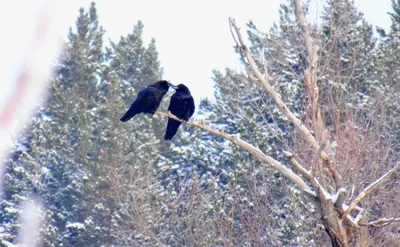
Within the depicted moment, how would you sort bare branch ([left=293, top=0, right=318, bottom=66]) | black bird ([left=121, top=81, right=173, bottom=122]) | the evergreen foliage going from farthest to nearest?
the evergreen foliage
black bird ([left=121, top=81, right=173, bottom=122])
bare branch ([left=293, top=0, right=318, bottom=66])

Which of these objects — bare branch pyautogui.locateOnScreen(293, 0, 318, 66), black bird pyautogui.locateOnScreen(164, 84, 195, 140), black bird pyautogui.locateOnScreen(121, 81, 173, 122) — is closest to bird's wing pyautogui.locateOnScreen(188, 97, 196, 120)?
black bird pyautogui.locateOnScreen(164, 84, 195, 140)

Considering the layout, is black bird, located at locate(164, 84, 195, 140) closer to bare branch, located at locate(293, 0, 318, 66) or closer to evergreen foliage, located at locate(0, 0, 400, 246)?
bare branch, located at locate(293, 0, 318, 66)

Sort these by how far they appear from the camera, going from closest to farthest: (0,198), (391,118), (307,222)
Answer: (307,222)
(391,118)
(0,198)

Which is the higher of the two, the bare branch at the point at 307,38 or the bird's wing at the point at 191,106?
the bare branch at the point at 307,38

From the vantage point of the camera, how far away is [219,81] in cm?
2980

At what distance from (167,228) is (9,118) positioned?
19785 millimetres

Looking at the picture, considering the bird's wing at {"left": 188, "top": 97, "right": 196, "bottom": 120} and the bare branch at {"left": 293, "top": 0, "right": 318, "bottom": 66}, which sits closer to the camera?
the bare branch at {"left": 293, "top": 0, "right": 318, "bottom": 66}

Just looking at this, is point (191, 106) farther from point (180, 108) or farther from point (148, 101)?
point (148, 101)

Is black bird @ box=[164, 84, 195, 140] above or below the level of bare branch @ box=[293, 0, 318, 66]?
below

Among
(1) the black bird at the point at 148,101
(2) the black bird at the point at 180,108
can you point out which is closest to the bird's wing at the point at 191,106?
(2) the black bird at the point at 180,108

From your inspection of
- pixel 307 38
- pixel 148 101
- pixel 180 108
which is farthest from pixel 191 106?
pixel 307 38

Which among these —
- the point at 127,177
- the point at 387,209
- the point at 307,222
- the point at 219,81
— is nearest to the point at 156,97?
the point at 387,209

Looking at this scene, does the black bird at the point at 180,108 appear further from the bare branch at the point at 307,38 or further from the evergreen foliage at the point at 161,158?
the evergreen foliage at the point at 161,158

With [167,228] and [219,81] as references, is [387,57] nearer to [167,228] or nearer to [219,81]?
[219,81]
